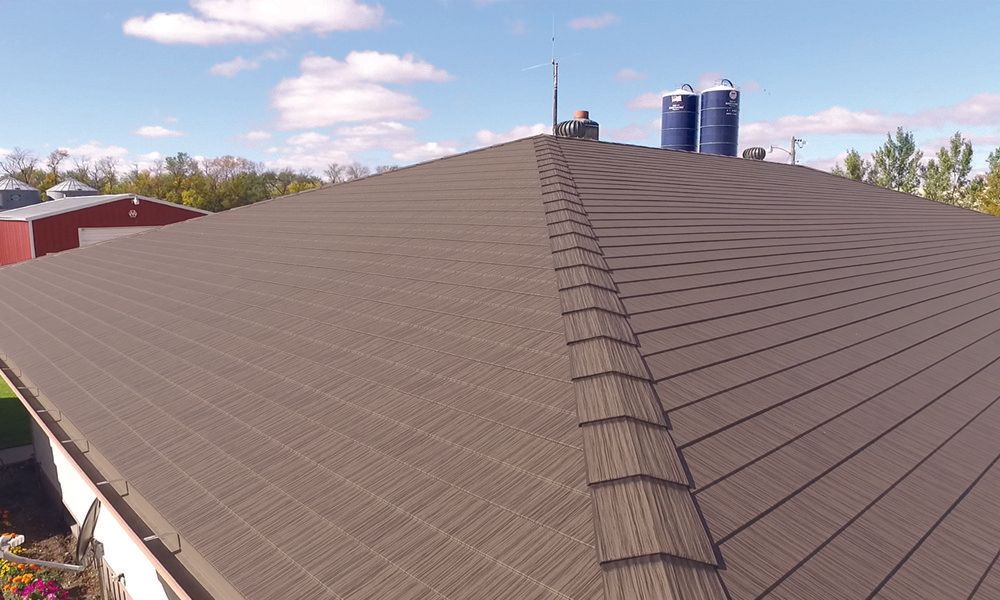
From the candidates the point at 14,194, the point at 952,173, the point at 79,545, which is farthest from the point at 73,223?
the point at 952,173

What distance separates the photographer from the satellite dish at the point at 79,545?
296 inches

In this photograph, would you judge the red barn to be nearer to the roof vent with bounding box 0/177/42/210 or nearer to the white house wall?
the roof vent with bounding box 0/177/42/210

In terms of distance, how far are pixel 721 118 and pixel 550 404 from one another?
1782 centimetres

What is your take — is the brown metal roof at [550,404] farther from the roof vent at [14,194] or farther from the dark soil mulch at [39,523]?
the roof vent at [14,194]

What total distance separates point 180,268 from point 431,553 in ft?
32.8

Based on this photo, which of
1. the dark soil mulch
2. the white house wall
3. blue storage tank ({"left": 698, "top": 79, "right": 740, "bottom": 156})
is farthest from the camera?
blue storage tank ({"left": 698, "top": 79, "right": 740, "bottom": 156})

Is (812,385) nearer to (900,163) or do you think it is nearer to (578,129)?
(578,129)

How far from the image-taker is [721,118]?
18969mm

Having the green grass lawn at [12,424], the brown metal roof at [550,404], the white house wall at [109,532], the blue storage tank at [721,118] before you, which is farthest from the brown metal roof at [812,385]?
the green grass lawn at [12,424]

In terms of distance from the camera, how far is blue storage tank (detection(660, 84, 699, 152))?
18.9m

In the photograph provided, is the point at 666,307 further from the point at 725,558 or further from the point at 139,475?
the point at 139,475

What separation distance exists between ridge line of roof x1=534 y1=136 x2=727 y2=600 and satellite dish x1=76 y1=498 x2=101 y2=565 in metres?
6.88

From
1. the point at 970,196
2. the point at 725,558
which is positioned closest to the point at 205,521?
the point at 725,558

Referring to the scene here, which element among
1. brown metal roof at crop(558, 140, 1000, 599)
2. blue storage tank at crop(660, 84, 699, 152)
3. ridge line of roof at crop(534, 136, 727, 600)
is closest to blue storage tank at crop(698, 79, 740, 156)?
blue storage tank at crop(660, 84, 699, 152)
